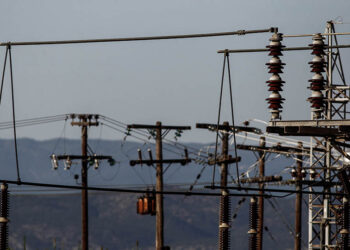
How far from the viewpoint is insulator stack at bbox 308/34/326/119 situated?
24.2 m

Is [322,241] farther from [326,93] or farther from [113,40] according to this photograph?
[113,40]

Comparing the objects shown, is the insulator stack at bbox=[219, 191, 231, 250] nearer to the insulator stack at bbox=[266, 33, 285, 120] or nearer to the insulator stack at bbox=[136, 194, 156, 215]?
the insulator stack at bbox=[266, 33, 285, 120]

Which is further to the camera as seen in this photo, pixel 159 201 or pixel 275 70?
pixel 159 201

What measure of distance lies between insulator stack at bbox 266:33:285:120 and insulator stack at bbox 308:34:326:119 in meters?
0.92

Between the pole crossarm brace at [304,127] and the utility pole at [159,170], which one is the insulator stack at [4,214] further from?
the utility pole at [159,170]

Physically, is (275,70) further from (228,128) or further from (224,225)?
(228,128)

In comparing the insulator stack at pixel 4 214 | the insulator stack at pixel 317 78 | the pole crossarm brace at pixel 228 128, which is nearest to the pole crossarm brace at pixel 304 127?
the insulator stack at pixel 317 78

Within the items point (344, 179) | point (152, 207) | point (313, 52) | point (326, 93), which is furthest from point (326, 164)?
point (313, 52)

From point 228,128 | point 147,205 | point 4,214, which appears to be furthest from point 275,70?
point 147,205

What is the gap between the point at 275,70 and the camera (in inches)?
934

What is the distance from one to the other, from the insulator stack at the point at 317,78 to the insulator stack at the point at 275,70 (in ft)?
3.00

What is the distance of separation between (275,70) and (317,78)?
1160mm

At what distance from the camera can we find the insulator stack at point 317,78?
24.2 m

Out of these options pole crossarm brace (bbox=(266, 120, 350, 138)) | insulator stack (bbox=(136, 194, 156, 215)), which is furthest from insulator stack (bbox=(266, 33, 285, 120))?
insulator stack (bbox=(136, 194, 156, 215))
